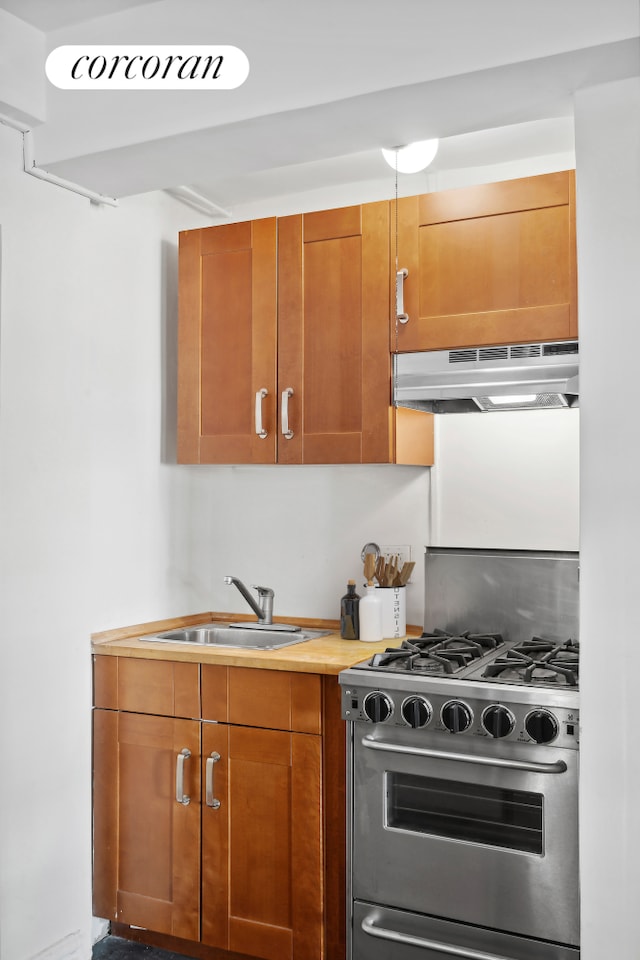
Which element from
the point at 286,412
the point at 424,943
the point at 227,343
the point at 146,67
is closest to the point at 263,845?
the point at 424,943

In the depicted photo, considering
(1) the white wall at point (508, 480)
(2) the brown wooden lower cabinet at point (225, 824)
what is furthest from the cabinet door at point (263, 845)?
(1) the white wall at point (508, 480)

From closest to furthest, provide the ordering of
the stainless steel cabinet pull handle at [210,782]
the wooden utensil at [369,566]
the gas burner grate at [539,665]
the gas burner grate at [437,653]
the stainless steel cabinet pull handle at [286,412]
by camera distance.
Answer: the gas burner grate at [539,665] < the gas burner grate at [437,653] < the stainless steel cabinet pull handle at [210,782] < the stainless steel cabinet pull handle at [286,412] < the wooden utensil at [369,566]

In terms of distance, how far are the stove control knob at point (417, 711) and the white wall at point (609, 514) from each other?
1.47ft

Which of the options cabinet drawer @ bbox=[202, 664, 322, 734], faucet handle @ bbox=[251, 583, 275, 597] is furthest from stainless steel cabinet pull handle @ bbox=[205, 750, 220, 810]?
faucet handle @ bbox=[251, 583, 275, 597]

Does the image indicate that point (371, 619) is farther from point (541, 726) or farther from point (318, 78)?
point (318, 78)

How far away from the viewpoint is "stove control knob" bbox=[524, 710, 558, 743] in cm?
209

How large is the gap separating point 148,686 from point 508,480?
53.8 inches

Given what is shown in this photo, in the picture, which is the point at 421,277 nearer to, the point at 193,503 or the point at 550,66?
the point at 550,66

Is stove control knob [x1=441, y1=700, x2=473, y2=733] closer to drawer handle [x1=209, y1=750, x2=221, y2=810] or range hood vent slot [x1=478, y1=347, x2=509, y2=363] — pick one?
drawer handle [x1=209, y1=750, x2=221, y2=810]

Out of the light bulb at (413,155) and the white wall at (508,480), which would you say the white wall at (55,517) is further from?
the white wall at (508,480)

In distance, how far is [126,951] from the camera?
2.72 meters

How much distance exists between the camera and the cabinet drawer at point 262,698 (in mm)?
2457

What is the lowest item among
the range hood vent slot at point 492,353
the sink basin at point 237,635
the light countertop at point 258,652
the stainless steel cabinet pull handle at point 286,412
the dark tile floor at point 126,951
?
the dark tile floor at point 126,951

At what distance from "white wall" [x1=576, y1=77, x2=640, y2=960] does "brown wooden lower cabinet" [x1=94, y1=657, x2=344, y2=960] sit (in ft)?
2.55
